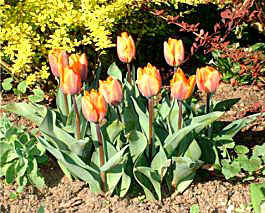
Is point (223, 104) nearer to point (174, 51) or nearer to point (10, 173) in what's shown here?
point (174, 51)

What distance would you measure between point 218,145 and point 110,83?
74cm

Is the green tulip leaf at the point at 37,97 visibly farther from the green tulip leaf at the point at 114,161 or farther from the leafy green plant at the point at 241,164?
the leafy green plant at the point at 241,164

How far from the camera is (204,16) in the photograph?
4152 mm

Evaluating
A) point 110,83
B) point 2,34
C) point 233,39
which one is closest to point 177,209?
point 110,83

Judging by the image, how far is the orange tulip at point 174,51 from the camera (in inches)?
88.4

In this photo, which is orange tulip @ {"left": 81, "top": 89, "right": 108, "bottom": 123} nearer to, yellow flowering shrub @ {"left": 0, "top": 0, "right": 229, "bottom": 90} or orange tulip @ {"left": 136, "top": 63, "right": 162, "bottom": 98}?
orange tulip @ {"left": 136, "top": 63, "right": 162, "bottom": 98}

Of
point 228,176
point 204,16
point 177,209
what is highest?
point 204,16

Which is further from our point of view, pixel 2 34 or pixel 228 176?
pixel 2 34

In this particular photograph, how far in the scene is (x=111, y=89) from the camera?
2.07 m

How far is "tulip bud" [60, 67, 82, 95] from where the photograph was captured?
1997 mm

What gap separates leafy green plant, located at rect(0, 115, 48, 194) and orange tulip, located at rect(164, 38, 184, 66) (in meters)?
0.73

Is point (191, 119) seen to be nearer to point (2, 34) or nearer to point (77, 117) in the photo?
point (77, 117)

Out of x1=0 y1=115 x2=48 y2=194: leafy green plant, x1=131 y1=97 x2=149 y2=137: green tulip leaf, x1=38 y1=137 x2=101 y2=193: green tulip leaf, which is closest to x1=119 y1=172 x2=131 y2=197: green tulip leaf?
x1=38 y1=137 x2=101 y2=193: green tulip leaf

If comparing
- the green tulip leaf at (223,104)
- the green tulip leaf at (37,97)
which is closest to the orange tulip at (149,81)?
the green tulip leaf at (223,104)
